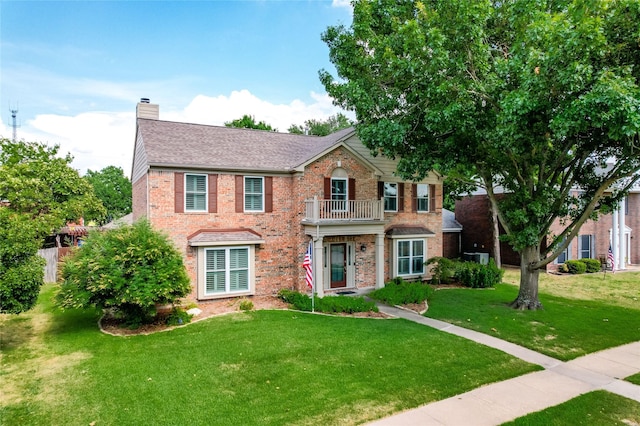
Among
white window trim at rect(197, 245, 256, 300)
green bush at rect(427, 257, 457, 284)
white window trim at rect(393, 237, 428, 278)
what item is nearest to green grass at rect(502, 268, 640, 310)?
green bush at rect(427, 257, 457, 284)

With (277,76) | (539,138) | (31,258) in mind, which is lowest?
(31,258)

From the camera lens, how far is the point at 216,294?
14875 mm

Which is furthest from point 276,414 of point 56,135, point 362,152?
point 56,135

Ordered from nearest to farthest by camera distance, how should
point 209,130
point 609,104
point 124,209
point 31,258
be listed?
point 609,104 → point 31,258 → point 209,130 → point 124,209

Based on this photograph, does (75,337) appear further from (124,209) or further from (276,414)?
(124,209)

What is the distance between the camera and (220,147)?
53.7ft

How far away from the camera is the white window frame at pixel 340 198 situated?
53.9ft

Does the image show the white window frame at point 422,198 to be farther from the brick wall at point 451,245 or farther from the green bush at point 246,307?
the green bush at point 246,307

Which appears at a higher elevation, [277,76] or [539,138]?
[277,76]

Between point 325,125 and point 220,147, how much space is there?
31.6 m

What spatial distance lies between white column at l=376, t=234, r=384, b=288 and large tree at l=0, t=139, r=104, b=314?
41.3 feet

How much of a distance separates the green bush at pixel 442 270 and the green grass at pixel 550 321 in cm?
231

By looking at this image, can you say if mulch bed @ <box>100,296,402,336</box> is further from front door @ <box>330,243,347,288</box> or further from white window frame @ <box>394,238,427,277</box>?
white window frame @ <box>394,238,427,277</box>

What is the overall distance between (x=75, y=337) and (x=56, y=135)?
14.1 metres
